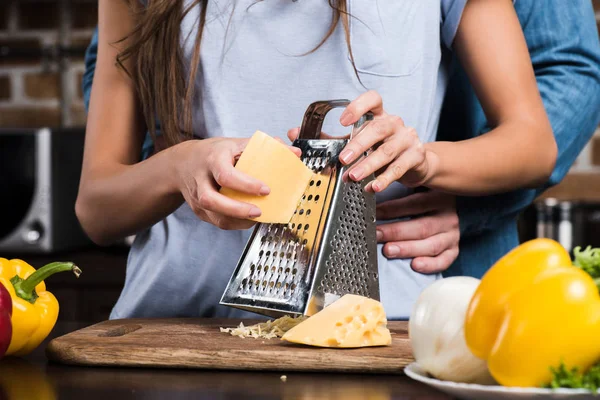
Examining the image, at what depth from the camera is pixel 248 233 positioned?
116cm

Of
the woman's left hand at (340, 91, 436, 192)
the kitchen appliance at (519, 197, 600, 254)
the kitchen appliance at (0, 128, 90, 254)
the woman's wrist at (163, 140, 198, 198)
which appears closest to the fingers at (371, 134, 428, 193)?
the woman's left hand at (340, 91, 436, 192)

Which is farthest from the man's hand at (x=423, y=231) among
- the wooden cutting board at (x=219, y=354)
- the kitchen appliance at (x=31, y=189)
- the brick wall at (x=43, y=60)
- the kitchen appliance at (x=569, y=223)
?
the brick wall at (x=43, y=60)

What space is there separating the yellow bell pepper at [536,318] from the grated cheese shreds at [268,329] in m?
0.31

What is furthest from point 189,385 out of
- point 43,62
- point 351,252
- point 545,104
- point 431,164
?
point 43,62

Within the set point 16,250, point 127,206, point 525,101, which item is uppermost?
point 525,101

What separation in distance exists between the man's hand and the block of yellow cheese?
0.74 ft

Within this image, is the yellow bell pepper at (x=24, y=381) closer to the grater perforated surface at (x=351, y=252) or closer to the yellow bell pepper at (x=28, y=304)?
Result: the yellow bell pepper at (x=28, y=304)

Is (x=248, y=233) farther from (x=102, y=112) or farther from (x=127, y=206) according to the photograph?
(x=102, y=112)

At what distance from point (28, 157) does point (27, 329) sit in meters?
1.35

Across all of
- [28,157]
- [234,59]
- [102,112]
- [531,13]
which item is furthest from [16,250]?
[531,13]

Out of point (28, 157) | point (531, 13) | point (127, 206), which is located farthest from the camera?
point (28, 157)

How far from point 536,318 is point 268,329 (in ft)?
1.29

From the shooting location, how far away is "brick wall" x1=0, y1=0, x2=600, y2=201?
274cm

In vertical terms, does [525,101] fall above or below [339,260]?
above
